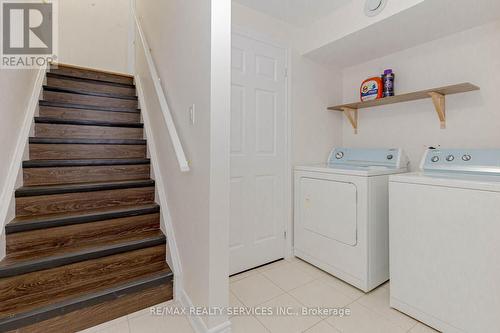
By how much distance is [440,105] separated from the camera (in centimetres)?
186

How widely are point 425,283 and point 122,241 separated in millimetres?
1978

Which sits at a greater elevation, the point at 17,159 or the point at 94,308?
the point at 17,159

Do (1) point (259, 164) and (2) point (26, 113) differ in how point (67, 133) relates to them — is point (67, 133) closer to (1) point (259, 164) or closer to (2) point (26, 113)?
(2) point (26, 113)

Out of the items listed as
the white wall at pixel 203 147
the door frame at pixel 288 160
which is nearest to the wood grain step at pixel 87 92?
the white wall at pixel 203 147

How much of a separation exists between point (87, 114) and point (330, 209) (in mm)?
2464

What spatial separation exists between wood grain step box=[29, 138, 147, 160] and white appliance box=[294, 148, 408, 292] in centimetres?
162

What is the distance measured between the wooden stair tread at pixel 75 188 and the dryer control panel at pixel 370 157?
178 centimetres

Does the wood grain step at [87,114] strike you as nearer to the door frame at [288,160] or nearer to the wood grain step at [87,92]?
the wood grain step at [87,92]

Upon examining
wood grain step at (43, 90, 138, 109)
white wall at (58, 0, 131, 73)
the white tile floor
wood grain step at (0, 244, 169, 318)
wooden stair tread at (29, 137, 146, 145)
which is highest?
white wall at (58, 0, 131, 73)

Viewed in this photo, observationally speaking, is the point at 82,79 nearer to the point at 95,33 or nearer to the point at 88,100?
the point at 88,100

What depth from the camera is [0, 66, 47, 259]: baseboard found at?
140 centimetres

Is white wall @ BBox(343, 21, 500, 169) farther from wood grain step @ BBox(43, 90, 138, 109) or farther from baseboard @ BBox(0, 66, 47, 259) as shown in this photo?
baseboard @ BBox(0, 66, 47, 259)

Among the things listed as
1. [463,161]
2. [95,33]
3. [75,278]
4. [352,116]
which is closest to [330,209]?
[463,161]

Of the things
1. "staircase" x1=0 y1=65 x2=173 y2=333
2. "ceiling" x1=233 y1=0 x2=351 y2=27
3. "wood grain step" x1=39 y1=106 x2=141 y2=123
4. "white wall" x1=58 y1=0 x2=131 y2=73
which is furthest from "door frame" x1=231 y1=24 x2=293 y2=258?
"white wall" x1=58 y1=0 x2=131 y2=73
